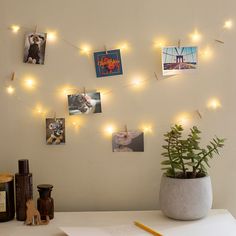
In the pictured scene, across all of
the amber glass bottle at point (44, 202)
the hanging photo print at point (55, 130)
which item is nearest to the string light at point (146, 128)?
the hanging photo print at point (55, 130)

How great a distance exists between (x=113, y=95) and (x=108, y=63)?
130mm

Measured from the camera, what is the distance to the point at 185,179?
4.37 ft

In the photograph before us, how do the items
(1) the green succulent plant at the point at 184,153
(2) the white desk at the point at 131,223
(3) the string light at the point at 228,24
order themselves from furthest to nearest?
(3) the string light at the point at 228,24 → (1) the green succulent plant at the point at 184,153 → (2) the white desk at the point at 131,223

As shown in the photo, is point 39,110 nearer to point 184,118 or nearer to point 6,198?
point 6,198

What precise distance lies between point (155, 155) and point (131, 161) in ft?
0.33

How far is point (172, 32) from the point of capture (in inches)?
59.2

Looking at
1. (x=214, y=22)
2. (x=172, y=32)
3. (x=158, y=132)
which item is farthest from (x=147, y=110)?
(x=214, y=22)

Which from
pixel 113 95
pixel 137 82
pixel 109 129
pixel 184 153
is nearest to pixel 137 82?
pixel 137 82

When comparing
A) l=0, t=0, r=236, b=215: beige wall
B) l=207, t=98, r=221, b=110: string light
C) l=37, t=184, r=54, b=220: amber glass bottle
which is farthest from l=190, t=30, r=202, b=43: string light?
l=37, t=184, r=54, b=220: amber glass bottle

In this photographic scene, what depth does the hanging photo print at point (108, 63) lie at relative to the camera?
151cm

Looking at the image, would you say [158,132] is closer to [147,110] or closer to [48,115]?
[147,110]

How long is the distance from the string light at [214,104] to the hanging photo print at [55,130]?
0.59 m

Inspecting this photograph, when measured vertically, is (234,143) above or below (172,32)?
below

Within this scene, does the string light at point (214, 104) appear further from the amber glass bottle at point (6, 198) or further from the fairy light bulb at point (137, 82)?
the amber glass bottle at point (6, 198)
